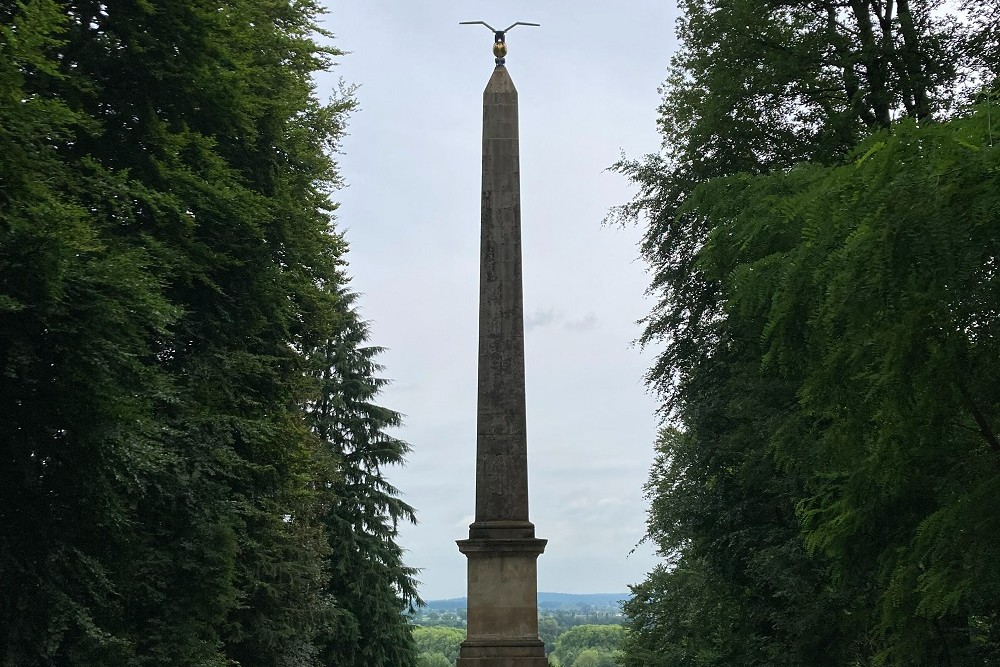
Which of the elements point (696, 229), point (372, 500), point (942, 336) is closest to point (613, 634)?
point (372, 500)

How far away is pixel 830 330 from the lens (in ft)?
31.7

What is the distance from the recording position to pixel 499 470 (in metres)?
15.4

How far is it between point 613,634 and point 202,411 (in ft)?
565

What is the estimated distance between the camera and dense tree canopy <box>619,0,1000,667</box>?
28.6ft

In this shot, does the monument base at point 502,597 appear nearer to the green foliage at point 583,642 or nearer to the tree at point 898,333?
the tree at point 898,333

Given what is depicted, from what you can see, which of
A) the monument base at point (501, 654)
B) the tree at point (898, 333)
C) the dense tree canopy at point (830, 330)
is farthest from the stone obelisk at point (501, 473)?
the tree at point (898, 333)

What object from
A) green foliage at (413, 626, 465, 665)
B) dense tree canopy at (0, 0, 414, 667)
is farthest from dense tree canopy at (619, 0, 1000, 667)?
green foliage at (413, 626, 465, 665)

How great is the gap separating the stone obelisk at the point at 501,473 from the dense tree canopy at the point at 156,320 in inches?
140

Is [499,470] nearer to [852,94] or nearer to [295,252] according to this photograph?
[295,252]

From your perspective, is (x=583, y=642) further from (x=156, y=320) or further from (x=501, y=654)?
(x=156, y=320)

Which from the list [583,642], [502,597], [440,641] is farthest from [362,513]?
[583,642]

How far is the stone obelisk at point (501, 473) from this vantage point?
1502 centimetres

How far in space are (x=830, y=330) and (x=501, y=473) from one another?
21.2 feet

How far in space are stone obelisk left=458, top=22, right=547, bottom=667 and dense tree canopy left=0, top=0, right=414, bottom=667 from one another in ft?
11.6
